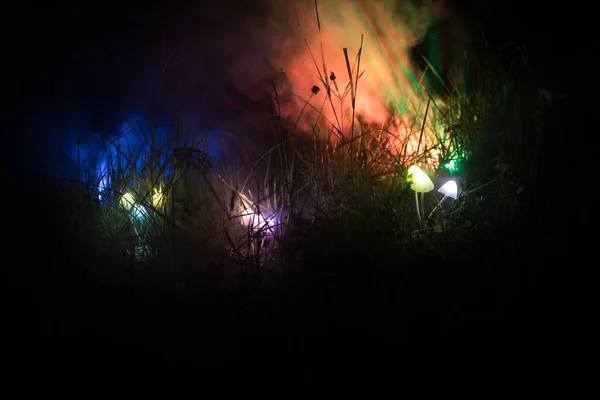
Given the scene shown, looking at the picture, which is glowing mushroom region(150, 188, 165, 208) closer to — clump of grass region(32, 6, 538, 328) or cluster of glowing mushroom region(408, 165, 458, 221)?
clump of grass region(32, 6, 538, 328)

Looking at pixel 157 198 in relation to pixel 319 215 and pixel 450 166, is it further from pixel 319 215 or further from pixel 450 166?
pixel 450 166

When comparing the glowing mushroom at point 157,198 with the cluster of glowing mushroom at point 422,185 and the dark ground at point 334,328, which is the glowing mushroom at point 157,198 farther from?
the cluster of glowing mushroom at point 422,185

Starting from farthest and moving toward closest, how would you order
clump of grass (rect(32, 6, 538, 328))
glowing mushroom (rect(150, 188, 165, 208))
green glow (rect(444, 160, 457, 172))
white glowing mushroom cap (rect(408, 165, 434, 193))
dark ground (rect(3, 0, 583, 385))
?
green glow (rect(444, 160, 457, 172)), glowing mushroom (rect(150, 188, 165, 208)), white glowing mushroom cap (rect(408, 165, 434, 193)), clump of grass (rect(32, 6, 538, 328)), dark ground (rect(3, 0, 583, 385))

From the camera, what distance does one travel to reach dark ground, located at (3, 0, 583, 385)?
5.79 ft

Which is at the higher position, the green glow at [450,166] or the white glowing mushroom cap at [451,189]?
the green glow at [450,166]

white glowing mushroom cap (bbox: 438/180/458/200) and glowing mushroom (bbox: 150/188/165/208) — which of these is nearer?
white glowing mushroom cap (bbox: 438/180/458/200)

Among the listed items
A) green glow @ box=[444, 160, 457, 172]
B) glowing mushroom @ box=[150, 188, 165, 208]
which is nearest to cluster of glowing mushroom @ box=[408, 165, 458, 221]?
green glow @ box=[444, 160, 457, 172]

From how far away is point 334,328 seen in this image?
1941mm

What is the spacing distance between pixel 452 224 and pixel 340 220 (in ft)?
2.21

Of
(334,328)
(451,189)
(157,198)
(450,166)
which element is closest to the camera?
(334,328)

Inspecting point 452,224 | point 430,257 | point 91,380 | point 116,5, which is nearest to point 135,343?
point 91,380

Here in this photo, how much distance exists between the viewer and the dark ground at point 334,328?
69.5 inches

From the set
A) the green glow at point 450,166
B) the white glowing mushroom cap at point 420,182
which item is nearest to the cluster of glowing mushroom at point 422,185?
the white glowing mushroom cap at point 420,182

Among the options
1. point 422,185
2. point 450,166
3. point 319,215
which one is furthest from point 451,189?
point 319,215
